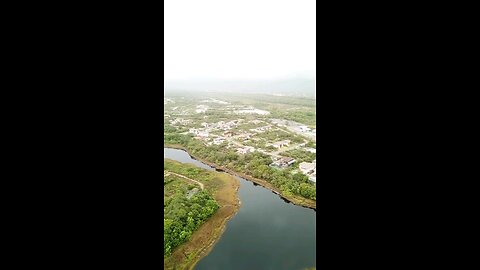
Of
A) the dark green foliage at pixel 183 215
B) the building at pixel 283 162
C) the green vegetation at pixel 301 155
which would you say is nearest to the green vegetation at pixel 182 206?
the dark green foliage at pixel 183 215

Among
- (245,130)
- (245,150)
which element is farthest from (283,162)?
(245,130)

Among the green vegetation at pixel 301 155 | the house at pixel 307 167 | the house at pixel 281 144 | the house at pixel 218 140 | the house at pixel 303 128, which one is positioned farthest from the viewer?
the house at pixel 218 140

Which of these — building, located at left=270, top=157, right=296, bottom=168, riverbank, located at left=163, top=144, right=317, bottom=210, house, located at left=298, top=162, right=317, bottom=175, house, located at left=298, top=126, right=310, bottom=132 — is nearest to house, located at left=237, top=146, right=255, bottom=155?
riverbank, located at left=163, top=144, right=317, bottom=210

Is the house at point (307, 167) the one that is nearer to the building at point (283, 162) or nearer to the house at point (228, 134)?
the building at point (283, 162)
